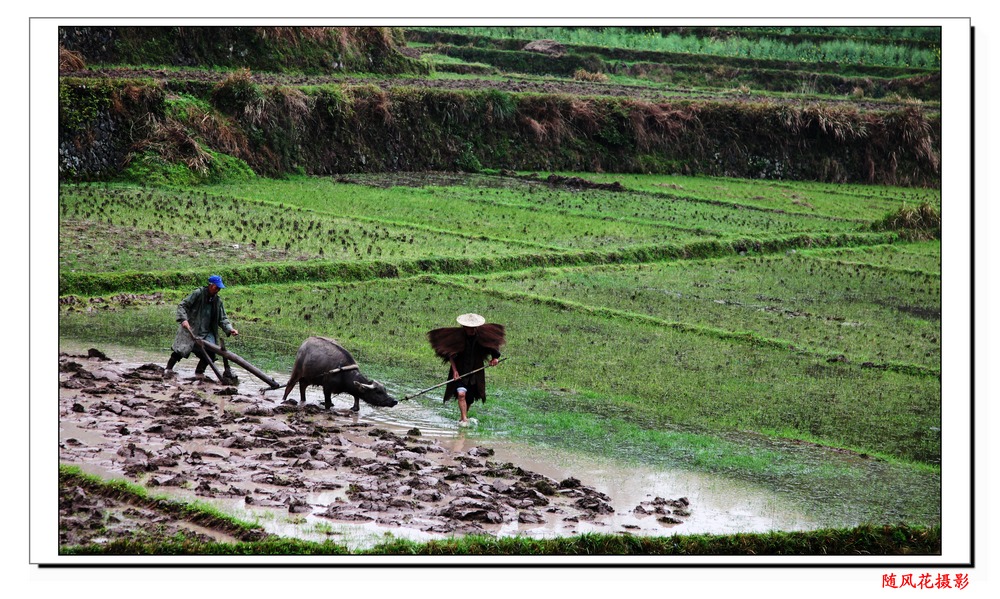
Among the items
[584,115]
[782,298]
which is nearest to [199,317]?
[782,298]

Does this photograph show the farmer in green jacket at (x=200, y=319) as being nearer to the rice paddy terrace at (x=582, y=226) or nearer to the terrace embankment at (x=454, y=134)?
the rice paddy terrace at (x=582, y=226)

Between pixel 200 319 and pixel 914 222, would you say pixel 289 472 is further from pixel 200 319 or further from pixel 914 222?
pixel 914 222

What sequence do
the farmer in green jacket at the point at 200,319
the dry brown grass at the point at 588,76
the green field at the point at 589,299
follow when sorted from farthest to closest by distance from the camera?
the dry brown grass at the point at 588,76 → the green field at the point at 589,299 → the farmer in green jacket at the point at 200,319

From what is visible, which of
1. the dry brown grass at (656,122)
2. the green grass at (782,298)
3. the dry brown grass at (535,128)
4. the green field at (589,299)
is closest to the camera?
the green field at (589,299)

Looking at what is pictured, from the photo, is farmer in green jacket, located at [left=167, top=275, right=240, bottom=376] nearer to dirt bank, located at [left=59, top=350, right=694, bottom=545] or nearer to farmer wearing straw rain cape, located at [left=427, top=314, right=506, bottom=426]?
dirt bank, located at [left=59, top=350, right=694, bottom=545]

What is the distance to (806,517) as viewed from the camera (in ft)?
26.3

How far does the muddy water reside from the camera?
7.46 metres

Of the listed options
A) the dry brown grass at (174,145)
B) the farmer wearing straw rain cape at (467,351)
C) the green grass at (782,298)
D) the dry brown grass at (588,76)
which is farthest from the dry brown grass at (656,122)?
the farmer wearing straw rain cape at (467,351)

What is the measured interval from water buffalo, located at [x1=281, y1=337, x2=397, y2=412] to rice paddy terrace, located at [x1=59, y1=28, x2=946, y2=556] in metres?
1.10

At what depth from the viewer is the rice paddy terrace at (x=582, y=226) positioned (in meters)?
10.8

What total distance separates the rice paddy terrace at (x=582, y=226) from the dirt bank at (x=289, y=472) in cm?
110

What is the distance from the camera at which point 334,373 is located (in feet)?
32.7

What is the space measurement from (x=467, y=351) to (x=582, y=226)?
10.2 metres
